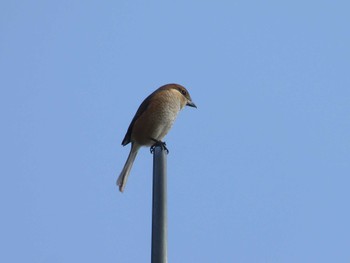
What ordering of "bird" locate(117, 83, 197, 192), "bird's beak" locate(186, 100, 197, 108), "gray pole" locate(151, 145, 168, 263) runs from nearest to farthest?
"gray pole" locate(151, 145, 168, 263)
"bird" locate(117, 83, 197, 192)
"bird's beak" locate(186, 100, 197, 108)

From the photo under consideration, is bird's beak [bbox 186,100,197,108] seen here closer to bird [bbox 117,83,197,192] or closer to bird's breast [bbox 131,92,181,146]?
bird [bbox 117,83,197,192]

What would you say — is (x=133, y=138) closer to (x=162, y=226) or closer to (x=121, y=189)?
(x=121, y=189)

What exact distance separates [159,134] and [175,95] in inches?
22.0

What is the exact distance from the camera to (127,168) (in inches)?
267

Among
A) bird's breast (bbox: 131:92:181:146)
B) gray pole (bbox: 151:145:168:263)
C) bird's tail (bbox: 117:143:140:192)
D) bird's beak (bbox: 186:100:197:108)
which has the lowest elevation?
gray pole (bbox: 151:145:168:263)

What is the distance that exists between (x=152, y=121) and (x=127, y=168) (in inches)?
22.0

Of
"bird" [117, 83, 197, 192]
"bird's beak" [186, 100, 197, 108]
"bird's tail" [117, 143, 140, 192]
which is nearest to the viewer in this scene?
"bird's tail" [117, 143, 140, 192]

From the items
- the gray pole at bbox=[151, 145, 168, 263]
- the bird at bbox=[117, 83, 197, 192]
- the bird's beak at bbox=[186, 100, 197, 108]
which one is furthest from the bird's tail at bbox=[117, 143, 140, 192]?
the gray pole at bbox=[151, 145, 168, 263]

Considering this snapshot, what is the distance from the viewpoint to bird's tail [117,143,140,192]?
21.1 feet

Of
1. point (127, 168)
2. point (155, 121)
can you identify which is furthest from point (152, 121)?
point (127, 168)

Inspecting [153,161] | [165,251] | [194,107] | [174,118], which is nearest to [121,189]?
[174,118]

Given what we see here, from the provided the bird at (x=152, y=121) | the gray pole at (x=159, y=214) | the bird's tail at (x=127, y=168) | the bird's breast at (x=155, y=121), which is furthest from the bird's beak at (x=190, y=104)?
the gray pole at (x=159, y=214)

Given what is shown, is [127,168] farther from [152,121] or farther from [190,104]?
[190,104]

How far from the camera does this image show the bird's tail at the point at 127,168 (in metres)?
6.44
